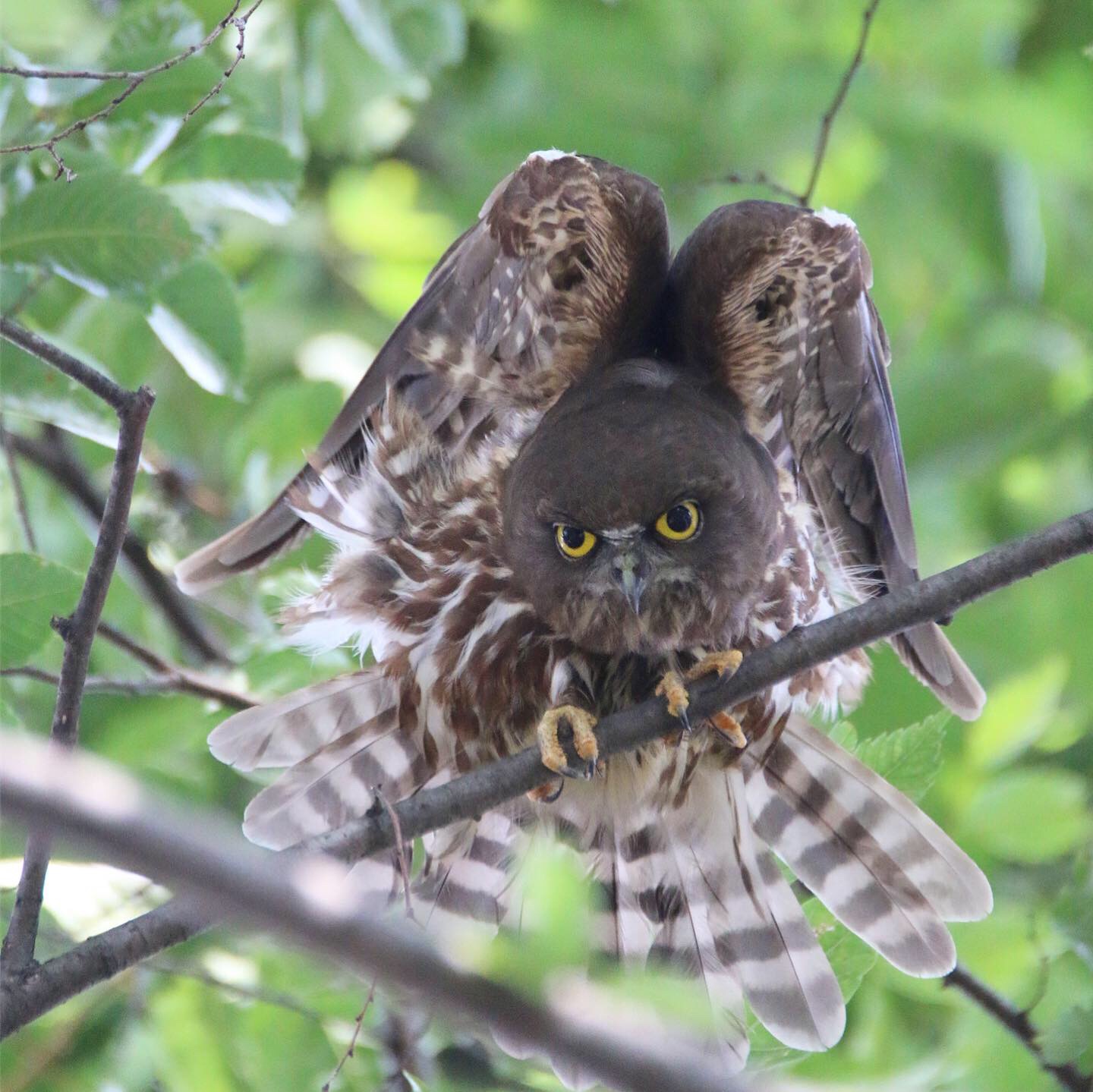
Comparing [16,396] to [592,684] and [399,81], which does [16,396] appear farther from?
[399,81]

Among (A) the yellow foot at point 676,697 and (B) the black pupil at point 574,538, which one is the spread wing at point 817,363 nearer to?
(B) the black pupil at point 574,538

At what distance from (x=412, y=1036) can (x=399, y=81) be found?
3.44 metres

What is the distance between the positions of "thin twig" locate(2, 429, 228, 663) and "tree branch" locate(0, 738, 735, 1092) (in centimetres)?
403

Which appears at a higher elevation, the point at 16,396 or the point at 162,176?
the point at 162,176

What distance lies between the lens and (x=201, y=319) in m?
3.80

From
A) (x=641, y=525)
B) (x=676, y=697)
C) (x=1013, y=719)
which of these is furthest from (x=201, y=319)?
(x=1013, y=719)

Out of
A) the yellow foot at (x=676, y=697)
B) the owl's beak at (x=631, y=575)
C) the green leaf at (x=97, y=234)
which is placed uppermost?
the green leaf at (x=97, y=234)

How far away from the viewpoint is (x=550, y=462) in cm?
354

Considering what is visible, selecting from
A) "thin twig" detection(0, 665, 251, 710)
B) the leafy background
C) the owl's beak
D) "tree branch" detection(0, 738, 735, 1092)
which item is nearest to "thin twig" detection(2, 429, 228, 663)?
the leafy background

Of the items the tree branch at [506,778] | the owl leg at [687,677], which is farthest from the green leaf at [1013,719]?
the tree branch at [506,778]

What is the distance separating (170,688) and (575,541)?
1.17m

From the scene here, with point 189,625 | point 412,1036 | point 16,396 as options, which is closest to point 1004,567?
point 412,1036

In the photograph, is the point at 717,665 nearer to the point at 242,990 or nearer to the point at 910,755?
the point at 910,755

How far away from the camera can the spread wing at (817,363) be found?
11.9 feet
